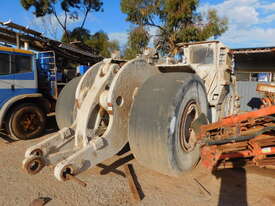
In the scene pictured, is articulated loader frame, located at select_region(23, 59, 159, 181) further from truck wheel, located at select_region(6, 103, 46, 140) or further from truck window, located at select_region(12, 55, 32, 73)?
truck window, located at select_region(12, 55, 32, 73)

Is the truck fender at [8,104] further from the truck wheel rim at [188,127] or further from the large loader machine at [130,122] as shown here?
the truck wheel rim at [188,127]

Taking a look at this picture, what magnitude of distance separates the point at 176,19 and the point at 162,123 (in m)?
13.1

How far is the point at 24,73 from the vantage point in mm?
5027

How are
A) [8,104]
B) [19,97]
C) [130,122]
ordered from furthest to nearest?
[19,97]
[8,104]
[130,122]

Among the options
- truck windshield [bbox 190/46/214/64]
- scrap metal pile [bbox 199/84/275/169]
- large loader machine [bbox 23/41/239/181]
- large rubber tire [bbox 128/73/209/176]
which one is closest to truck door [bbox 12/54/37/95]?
large loader machine [bbox 23/41/239/181]

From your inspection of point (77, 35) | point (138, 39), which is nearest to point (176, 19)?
point (138, 39)

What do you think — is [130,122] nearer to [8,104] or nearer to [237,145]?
[237,145]

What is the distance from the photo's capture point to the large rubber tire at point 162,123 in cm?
241

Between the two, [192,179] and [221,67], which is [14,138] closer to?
[192,179]

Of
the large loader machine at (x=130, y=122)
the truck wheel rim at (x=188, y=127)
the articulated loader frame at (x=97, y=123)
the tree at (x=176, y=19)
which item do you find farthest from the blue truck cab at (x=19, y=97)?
the tree at (x=176, y=19)

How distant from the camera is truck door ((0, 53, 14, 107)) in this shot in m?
4.58

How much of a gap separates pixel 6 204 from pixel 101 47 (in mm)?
20189

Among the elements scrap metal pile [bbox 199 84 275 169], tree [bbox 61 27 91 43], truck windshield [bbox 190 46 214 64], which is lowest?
scrap metal pile [bbox 199 84 275 169]

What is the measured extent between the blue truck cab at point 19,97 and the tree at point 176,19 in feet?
33.0
